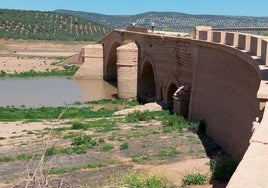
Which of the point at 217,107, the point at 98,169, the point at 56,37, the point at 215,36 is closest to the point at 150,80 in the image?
the point at 215,36

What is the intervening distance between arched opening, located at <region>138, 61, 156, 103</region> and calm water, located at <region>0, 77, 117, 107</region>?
2814 mm

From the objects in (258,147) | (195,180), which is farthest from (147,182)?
(258,147)

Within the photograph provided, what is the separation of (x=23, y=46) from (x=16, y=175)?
6092cm

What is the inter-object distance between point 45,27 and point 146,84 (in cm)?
6234

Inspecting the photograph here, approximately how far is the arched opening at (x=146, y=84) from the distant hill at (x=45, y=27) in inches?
1935

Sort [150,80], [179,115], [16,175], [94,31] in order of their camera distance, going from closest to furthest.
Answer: [16,175] < [179,115] < [150,80] < [94,31]

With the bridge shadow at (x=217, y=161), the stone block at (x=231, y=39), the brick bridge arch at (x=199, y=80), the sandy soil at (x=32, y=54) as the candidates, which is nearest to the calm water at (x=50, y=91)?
the brick bridge arch at (x=199, y=80)

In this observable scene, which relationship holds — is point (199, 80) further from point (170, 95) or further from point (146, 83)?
point (146, 83)

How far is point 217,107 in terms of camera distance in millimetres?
16109

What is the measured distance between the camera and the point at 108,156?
1430 cm

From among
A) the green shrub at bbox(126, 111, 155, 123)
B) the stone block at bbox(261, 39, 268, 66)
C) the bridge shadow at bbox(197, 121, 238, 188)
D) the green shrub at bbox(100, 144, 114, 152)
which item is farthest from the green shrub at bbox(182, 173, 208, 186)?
the green shrub at bbox(126, 111, 155, 123)

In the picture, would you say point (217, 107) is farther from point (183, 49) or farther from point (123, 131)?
point (183, 49)

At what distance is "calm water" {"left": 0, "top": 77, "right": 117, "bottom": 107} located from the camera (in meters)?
28.8

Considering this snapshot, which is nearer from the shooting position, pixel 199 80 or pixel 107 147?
pixel 107 147
